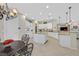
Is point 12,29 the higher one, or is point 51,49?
point 12,29

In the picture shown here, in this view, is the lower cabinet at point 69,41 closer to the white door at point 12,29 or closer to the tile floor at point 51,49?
the tile floor at point 51,49

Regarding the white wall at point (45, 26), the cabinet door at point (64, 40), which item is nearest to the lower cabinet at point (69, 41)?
the cabinet door at point (64, 40)

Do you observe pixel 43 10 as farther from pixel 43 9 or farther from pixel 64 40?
pixel 64 40

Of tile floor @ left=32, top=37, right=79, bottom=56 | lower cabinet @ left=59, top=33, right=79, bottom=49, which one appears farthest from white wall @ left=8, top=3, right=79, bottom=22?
tile floor @ left=32, top=37, right=79, bottom=56

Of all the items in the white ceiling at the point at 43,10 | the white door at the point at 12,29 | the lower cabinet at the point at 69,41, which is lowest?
the lower cabinet at the point at 69,41

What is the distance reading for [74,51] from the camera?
92.5 inches

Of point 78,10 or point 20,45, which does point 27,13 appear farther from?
point 78,10

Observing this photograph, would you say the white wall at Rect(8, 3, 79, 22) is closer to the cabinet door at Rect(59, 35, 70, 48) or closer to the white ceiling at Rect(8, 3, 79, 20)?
the white ceiling at Rect(8, 3, 79, 20)

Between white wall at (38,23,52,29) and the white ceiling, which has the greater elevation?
the white ceiling

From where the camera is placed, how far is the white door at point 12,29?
2.38 meters

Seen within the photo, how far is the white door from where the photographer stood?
2375 millimetres

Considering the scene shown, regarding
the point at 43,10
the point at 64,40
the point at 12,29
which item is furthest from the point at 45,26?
the point at 12,29

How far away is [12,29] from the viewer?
2.38 metres

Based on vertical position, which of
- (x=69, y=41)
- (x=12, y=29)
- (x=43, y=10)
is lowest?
(x=69, y=41)
